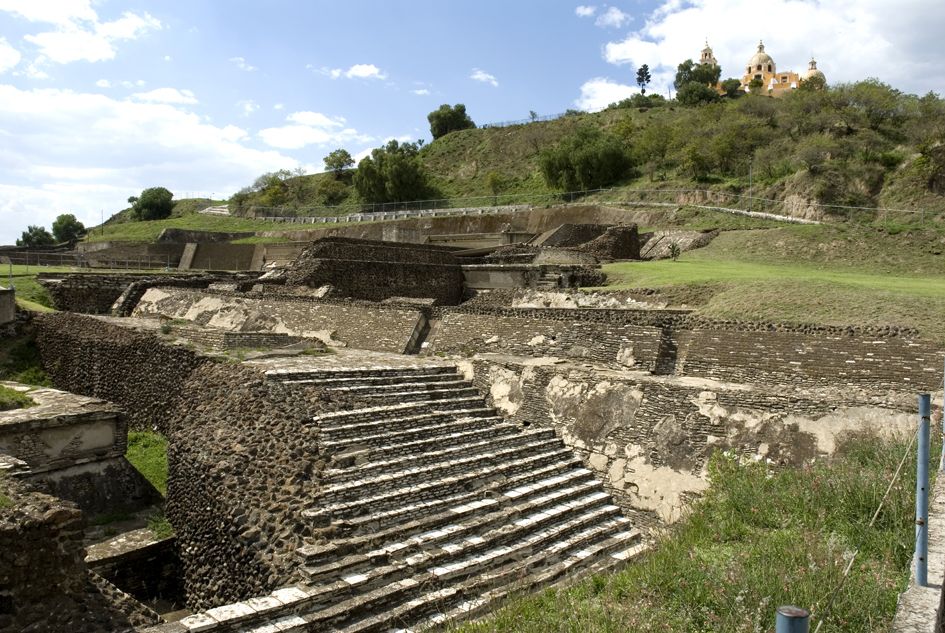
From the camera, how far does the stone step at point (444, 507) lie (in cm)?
670

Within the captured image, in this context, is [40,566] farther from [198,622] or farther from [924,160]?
[924,160]

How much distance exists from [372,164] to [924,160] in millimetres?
35456

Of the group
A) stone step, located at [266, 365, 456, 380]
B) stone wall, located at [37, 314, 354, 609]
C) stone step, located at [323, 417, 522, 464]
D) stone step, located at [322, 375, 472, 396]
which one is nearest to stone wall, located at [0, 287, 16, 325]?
stone wall, located at [37, 314, 354, 609]

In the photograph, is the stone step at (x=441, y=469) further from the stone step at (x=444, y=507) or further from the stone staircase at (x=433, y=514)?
the stone step at (x=444, y=507)

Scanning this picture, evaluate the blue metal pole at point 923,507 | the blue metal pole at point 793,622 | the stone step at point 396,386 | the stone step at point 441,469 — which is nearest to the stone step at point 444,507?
the stone step at point 441,469

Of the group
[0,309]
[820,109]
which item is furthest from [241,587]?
[820,109]

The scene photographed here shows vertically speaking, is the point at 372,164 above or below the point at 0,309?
above

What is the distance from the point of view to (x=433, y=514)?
24.0 ft

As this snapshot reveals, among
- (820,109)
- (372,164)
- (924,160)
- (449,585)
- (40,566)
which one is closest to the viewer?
(40,566)

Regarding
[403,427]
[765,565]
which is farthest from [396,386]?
[765,565]

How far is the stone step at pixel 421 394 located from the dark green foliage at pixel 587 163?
107 ft

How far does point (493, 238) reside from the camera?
28.5 metres

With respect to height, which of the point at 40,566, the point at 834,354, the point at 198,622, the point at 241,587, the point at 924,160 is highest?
the point at 924,160

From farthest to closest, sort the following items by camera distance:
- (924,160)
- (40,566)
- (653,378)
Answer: (924,160)
(653,378)
(40,566)
